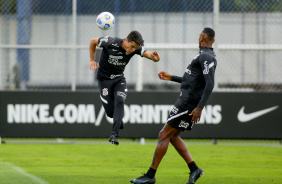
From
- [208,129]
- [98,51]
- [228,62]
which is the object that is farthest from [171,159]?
[228,62]

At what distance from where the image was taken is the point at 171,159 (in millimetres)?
11578

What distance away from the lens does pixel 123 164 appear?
10680 millimetres

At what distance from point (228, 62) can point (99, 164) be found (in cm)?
912

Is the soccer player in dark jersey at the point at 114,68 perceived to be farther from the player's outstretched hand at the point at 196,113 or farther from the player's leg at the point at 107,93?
the player's outstretched hand at the point at 196,113

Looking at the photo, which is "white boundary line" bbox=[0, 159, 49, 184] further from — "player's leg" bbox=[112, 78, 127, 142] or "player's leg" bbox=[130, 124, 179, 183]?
"player's leg" bbox=[112, 78, 127, 142]

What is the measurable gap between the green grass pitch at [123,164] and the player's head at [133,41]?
1.97 metres

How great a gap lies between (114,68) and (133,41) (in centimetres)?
84

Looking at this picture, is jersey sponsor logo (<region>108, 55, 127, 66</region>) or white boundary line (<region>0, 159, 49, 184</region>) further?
jersey sponsor logo (<region>108, 55, 127, 66</region>)

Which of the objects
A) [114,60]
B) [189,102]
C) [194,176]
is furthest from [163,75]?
[114,60]

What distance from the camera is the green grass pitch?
8789 mm

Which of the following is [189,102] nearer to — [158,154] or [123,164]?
[158,154]

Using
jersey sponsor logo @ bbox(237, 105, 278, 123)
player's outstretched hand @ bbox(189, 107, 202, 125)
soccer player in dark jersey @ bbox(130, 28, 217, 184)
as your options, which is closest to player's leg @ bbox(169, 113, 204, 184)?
soccer player in dark jersey @ bbox(130, 28, 217, 184)

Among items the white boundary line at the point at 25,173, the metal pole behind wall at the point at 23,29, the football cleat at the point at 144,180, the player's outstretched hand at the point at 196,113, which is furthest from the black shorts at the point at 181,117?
the metal pole behind wall at the point at 23,29

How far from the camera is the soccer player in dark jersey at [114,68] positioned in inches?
382
